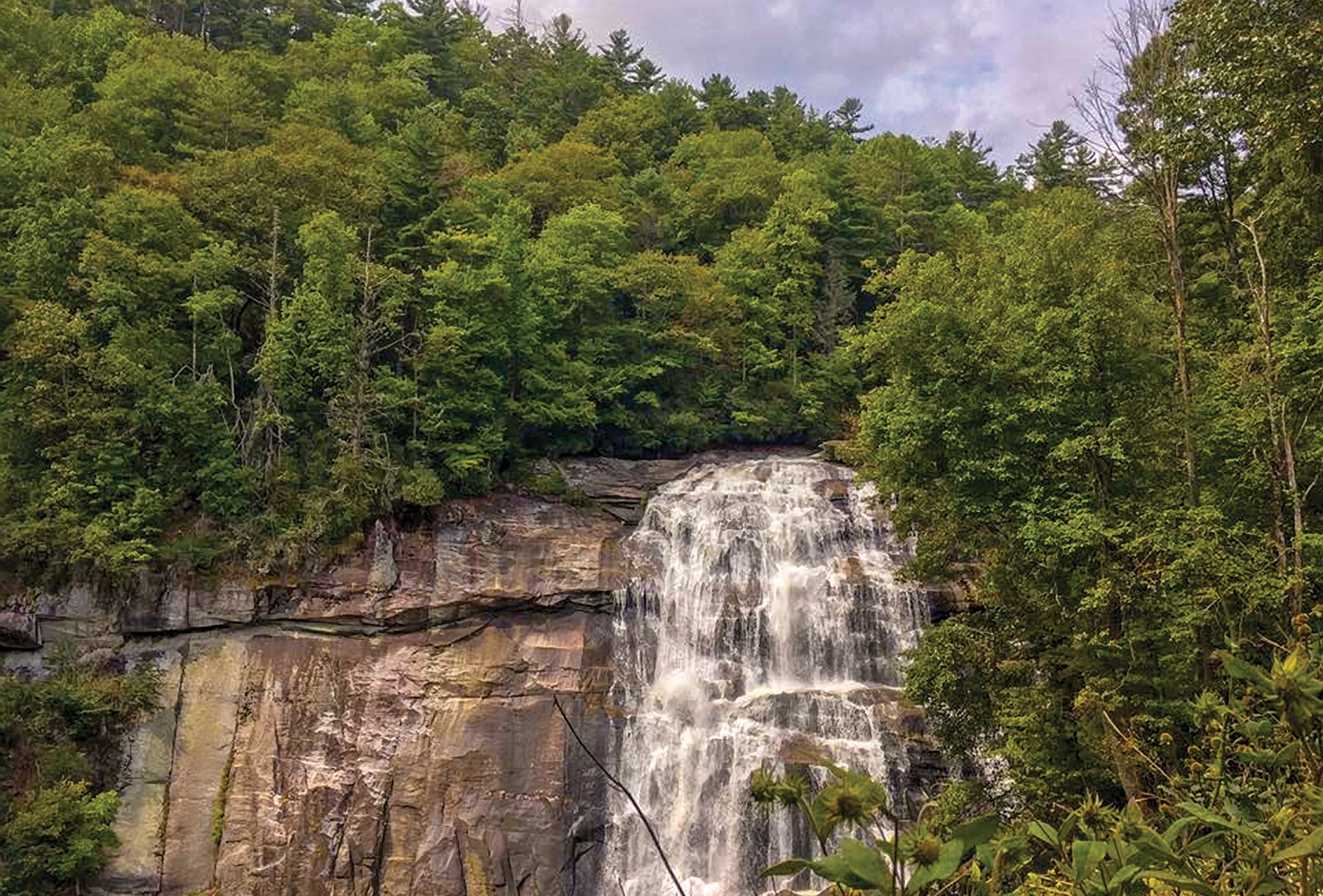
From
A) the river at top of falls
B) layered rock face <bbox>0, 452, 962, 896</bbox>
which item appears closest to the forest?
layered rock face <bbox>0, 452, 962, 896</bbox>

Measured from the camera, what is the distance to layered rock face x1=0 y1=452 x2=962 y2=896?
1562 centimetres

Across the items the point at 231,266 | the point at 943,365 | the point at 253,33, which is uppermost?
the point at 253,33

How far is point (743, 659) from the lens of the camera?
17.0m

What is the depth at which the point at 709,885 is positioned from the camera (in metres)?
14.6

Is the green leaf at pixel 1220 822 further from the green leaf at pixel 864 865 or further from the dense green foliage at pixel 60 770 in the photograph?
the dense green foliage at pixel 60 770

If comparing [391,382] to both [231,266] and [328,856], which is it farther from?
[328,856]

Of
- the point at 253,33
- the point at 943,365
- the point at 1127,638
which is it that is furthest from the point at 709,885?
the point at 253,33

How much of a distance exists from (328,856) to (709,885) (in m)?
6.73

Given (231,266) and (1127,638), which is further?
(231,266)

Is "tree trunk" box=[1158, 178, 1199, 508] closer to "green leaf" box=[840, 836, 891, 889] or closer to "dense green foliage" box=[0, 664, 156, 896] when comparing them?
"green leaf" box=[840, 836, 891, 889]

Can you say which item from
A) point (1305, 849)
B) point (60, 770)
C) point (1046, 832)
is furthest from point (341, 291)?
point (1305, 849)

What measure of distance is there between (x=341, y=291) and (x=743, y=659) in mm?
11471

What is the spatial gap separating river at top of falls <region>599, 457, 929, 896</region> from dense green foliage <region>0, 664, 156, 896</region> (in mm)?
8662

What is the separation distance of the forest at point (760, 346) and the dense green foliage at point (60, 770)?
0.12 metres
